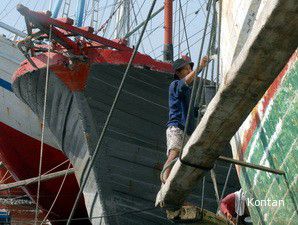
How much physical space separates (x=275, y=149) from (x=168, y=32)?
7041 millimetres

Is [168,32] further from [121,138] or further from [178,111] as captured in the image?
[178,111]

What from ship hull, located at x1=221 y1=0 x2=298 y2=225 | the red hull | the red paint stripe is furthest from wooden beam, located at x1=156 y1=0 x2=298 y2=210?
the red hull

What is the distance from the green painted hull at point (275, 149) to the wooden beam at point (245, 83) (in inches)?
27.1

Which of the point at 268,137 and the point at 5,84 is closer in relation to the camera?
the point at 268,137

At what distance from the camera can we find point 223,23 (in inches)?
186

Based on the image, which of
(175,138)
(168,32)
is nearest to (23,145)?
(168,32)

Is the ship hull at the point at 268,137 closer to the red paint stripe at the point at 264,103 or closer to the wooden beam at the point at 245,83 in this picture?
the red paint stripe at the point at 264,103

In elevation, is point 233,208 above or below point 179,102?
below

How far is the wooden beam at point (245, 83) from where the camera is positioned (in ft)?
7.97

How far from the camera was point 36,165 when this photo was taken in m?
12.2

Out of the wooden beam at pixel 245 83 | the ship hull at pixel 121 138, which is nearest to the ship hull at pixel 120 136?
the ship hull at pixel 121 138

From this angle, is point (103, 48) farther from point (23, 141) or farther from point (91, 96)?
point (23, 141)

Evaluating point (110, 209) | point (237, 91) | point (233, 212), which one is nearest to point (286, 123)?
point (237, 91)

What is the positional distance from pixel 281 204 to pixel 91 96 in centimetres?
457
